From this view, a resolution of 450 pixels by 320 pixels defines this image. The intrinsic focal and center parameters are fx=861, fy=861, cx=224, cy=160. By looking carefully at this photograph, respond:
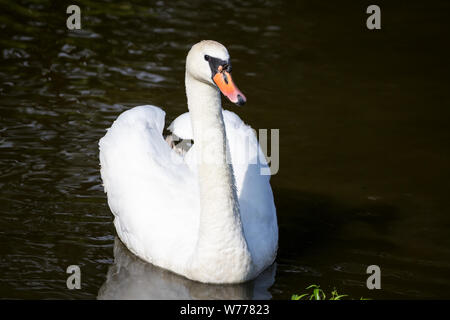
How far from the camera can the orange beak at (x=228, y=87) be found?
5828mm

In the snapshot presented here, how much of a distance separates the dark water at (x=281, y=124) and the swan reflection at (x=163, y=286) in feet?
0.08

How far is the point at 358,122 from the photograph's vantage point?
35.0ft

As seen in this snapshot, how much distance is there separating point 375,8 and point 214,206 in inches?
362

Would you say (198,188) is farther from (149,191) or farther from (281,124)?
(281,124)

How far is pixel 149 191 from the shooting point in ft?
23.9

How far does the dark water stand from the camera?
7395mm

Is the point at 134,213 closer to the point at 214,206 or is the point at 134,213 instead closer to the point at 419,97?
the point at 214,206

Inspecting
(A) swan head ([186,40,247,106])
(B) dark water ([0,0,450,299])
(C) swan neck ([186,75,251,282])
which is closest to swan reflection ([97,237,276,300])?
(B) dark water ([0,0,450,299])

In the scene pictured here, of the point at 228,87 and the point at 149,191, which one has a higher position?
the point at 228,87

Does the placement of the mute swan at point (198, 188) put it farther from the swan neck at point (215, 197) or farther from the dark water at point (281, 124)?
the dark water at point (281, 124)

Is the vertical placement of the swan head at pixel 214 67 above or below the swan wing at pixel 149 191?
above

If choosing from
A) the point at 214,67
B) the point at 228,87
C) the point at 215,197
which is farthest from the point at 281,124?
the point at 228,87

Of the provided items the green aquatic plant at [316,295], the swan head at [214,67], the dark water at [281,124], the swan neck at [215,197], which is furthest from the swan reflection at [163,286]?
the swan head at [214,67]

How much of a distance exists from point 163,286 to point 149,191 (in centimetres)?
82
